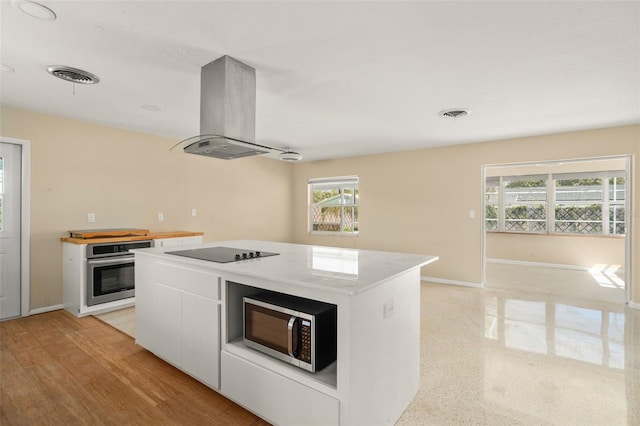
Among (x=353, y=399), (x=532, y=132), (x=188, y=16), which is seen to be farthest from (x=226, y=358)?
(x=532, y=132)

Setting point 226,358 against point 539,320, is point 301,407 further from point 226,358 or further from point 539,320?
point 539,320

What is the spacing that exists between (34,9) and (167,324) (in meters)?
2.11

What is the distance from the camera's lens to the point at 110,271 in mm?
3652

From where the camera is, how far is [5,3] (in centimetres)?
166

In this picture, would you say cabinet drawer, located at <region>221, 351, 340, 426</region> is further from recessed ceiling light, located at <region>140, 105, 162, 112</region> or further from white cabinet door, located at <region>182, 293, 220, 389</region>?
recessed ceiling light, located at <region>140, 105, 162, 112</region>

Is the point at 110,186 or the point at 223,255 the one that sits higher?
the point at 110,186

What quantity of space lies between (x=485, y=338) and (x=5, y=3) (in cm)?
423

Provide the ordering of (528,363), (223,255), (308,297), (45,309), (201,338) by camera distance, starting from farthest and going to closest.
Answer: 1. (45,309)
2. (528,363)
3. (223,255)
4. (201,338)
5. (308,297)

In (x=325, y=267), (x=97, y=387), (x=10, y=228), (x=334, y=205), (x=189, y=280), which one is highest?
(x=334, y=205)

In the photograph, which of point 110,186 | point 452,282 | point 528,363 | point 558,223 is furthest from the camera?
point 558,223

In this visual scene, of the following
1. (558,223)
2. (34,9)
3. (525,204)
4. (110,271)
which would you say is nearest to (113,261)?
(110,271)

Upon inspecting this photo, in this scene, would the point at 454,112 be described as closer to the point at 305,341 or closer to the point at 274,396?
the point at 305,341

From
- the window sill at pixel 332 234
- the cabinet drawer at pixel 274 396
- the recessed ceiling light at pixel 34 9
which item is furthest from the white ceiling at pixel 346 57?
the window sill at pixel 332 234

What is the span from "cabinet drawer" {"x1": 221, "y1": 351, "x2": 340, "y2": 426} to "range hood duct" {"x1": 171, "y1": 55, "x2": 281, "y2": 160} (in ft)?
4.94
